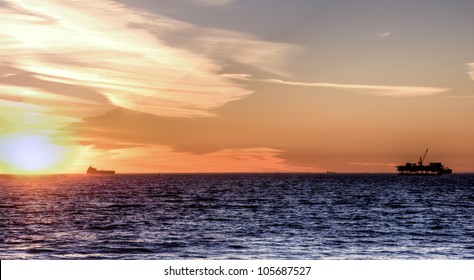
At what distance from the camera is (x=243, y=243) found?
5000 cm

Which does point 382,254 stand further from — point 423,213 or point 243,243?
point 423,213

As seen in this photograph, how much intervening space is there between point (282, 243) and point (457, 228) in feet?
78.1

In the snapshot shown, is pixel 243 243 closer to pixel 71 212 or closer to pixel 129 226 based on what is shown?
pixel 129 226

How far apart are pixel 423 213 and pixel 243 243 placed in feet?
138
